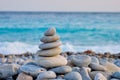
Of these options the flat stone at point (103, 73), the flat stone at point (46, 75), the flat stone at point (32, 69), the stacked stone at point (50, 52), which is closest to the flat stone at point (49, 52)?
the stacked stone at point (50, 52)

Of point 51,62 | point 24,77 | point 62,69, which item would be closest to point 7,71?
point 24,77

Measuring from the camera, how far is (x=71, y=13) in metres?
49.2

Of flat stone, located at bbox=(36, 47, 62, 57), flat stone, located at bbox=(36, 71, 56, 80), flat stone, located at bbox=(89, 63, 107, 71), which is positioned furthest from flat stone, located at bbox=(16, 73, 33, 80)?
flat stone, located at bbox=(89, 63, 107, 71)

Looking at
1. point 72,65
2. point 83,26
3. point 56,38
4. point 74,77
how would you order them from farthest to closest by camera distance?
point 83,26, point 72,65, point 56,38, point 74,77

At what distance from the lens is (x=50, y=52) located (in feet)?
20.4

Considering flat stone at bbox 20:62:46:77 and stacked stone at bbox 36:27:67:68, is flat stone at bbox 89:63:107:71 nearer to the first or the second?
stacked stone at bbox 36:27:67:68

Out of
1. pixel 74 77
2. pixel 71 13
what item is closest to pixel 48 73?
pixel 74 77

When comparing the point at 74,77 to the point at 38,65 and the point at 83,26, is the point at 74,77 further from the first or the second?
the point at 83,26

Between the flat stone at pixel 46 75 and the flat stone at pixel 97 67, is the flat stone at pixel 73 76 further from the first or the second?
the flat stone at pixel 97 67

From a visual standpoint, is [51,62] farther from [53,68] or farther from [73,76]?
[73,76]

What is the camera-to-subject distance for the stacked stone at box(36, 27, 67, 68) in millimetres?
6184

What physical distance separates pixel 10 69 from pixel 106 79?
1830 millimetres

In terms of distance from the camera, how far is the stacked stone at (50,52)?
20.3ft

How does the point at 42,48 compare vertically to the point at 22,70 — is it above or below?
above
